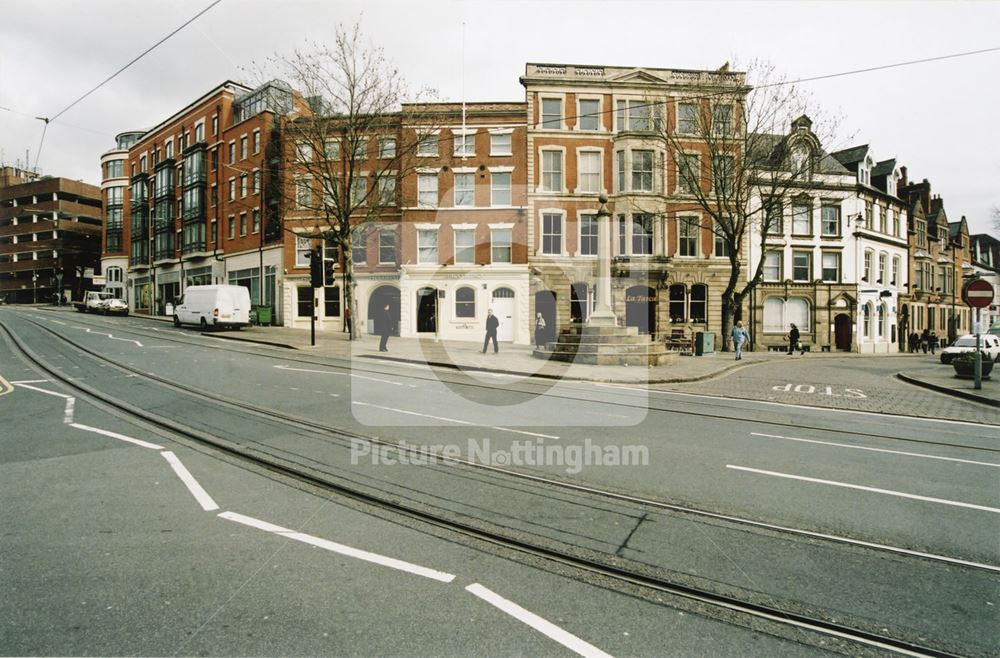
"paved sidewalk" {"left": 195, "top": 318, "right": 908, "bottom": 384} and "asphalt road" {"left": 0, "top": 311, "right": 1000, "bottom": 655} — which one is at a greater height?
"paved sidewalk" {"left": 195, "top": 318, "right": 908, "bottom": 384}

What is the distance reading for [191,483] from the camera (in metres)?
5.91

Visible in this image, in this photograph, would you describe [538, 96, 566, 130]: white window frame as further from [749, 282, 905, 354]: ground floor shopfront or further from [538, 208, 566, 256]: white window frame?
[749, 282, 905, 354]: ground floor shopfront

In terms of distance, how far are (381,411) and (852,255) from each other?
40788mm

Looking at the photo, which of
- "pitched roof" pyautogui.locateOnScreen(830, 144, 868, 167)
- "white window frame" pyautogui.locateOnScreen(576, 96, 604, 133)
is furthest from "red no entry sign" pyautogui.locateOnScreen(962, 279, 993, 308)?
"pitched roof" pyautogui.locateOnScreen(830, 144, 868, 167)

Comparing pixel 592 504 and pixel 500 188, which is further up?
pixel 500 188

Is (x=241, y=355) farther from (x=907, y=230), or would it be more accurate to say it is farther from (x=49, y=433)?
(x=907, y=230)

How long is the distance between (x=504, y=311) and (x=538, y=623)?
29.9 metres

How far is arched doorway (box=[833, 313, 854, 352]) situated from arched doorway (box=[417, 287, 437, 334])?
92.2ft

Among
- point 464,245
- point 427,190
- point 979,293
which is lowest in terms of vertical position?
point 979,293

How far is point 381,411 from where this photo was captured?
10.0 m

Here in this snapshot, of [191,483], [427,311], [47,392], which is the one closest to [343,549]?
[191,483]

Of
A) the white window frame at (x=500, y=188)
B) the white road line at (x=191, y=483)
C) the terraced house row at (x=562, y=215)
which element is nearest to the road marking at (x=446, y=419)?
the white road line at (x=191, y=483)

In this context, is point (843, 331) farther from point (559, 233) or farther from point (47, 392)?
point (47, 392)

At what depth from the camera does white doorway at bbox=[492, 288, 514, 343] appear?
33031 mm
